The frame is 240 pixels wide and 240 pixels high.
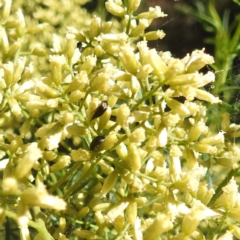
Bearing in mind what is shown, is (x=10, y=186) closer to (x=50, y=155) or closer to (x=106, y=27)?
(x=50, y=155)

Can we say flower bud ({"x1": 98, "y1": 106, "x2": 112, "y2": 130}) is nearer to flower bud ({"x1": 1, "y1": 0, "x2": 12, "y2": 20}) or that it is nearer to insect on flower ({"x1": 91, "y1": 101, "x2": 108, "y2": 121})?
insect on flower ({"x1": 91, "y1": 101, "x2": 108, "y2": 121})

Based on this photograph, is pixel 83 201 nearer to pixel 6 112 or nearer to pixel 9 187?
pixel 6 112

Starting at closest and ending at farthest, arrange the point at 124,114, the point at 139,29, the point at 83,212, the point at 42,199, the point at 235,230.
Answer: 1. the point at 42,199
2. the point at 124,114
3. the point at 235,230
4. the point at 83,212
5. the point at 139,29

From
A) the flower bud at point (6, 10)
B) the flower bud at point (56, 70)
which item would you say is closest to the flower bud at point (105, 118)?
the flower bud at point (56, 70)

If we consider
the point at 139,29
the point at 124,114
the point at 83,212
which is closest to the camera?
the point at 124,114

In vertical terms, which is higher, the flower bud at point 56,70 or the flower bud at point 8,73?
the flower bud at point 56,70

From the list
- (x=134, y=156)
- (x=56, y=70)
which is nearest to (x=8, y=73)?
(x=56, y=70)

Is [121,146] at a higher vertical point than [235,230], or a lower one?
higher

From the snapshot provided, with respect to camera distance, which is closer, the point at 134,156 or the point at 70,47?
the point at 134,156

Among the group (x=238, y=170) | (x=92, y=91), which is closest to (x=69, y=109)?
(x=92, y=91)

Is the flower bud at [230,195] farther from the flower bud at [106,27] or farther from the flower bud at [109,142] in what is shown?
the flower bud at [106,27]

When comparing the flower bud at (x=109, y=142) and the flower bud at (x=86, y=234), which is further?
the flower bud at (x=86, y=234)
